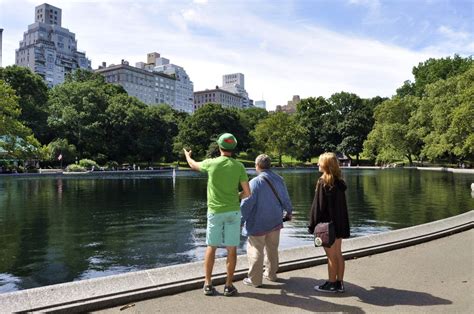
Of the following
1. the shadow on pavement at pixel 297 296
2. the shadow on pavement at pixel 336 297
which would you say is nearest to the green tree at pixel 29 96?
the shadow on pavement at pixel 297 296

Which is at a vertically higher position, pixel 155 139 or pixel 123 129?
pixel 123 129

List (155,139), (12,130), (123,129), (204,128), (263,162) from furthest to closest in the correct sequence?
1. (204,128)
2. (155,139)
3. (123,129)
4. (12,130)
5. (263,162)

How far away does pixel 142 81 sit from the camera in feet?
557

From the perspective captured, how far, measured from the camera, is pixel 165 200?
22.6m

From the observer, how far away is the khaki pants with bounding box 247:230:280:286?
18.6 ft

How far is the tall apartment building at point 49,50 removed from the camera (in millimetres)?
151375

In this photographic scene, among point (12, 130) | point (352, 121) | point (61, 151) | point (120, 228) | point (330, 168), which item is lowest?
point (120, 228)

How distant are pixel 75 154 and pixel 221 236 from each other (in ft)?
212

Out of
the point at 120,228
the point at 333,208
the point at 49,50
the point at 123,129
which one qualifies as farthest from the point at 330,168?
the point at 49,50

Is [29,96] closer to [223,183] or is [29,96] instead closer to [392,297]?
[223,183]

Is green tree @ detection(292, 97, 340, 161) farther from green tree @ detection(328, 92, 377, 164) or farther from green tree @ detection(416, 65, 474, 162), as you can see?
green tree @ detection(416, 65, 474, 162)

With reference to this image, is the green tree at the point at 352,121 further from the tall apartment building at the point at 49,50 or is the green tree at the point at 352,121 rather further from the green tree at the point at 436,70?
the tall apartment building at the point at 49,50

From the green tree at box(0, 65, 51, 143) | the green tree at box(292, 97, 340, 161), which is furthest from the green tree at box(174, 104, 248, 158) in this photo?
the green tree at box(0, 65, 51, 143)

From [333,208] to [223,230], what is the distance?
1.45m
